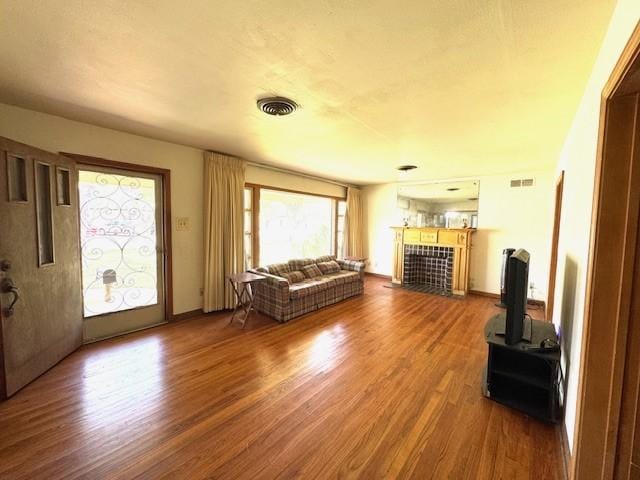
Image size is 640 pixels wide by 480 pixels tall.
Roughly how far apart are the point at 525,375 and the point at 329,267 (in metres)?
3.35

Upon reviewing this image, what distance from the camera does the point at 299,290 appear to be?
3838mm

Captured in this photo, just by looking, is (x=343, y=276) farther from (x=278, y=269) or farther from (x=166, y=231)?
(x=166, y=231)

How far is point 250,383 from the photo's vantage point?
2260mm

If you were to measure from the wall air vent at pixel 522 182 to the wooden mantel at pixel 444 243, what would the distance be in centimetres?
106

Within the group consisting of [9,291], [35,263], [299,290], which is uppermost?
[35,263]

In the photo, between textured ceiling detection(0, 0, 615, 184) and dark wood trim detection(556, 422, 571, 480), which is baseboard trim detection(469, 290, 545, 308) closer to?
textured ceiling detection(0, 0, 615, 184)

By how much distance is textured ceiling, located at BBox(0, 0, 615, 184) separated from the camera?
128 cm

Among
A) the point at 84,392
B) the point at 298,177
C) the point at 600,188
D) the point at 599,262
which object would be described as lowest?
the point at 84,392

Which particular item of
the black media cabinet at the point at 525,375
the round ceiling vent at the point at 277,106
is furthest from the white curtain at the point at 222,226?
the black media cabinet at the point at 525,375

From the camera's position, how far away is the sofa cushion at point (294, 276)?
425cm

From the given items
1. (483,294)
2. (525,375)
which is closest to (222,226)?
(525,375)

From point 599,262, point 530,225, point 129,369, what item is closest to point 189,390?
point 129,369

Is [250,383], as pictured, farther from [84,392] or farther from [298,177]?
[298,177]

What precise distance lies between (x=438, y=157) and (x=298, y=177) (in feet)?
8.54
